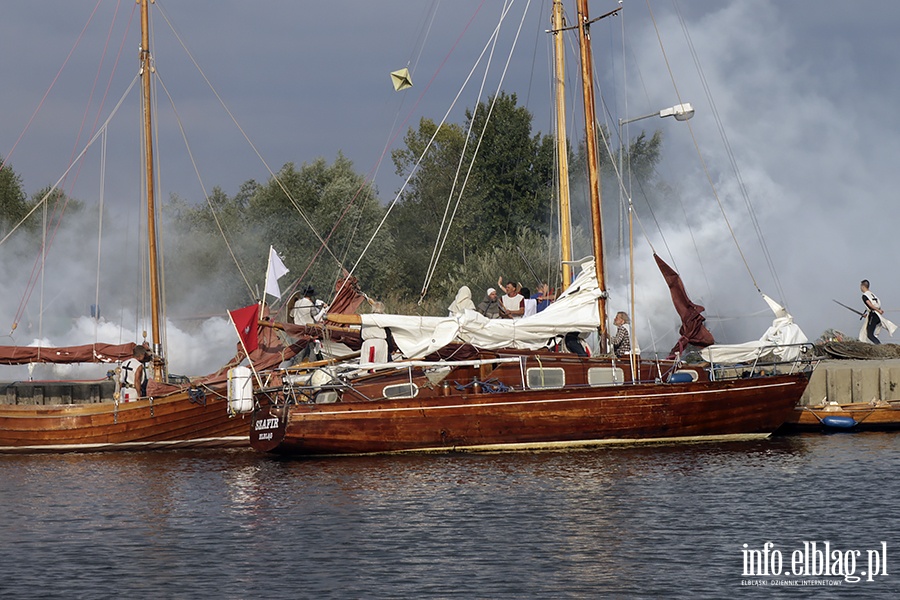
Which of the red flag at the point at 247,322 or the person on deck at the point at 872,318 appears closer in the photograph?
the red flag at the point at 247,322

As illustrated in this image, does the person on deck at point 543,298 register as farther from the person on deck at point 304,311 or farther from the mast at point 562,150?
the person on deck at point 304,311

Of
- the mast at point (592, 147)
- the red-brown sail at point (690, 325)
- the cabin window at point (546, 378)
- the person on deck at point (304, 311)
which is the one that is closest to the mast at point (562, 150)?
the mast at point (592, 147)

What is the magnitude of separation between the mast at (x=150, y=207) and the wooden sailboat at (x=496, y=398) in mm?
4628

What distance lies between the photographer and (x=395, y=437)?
94.0 ft

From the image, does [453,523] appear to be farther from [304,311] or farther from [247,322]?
[304,311]

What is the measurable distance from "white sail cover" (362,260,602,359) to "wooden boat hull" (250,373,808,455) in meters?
2.00

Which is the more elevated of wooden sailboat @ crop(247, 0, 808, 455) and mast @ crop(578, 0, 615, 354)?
mast @ crop(578, 0, 615, 354)

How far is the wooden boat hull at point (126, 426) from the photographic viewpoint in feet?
104

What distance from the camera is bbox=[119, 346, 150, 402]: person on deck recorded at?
3247 cm

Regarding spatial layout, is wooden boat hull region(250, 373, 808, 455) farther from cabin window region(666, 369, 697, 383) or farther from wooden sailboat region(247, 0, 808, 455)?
cabin window region(666, 369, 697, 383)

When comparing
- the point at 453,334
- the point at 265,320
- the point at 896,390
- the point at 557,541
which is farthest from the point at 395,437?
the point at 896,390

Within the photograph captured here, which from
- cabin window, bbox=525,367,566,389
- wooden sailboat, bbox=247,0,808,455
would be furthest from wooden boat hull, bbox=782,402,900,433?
cabin window, bbox=525,367,566,389

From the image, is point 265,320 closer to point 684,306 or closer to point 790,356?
point 684,306

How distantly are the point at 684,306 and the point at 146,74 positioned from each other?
16102mm
